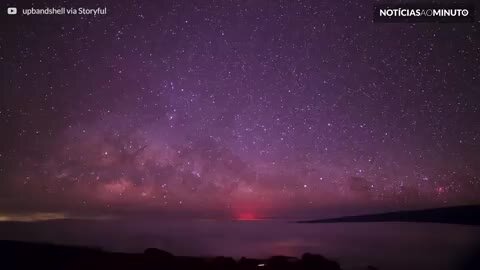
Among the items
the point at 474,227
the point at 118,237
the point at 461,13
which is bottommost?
the point at 474,227

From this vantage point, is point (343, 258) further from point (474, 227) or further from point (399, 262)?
point (474, 227)

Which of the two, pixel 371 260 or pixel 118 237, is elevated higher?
pixel 118 237

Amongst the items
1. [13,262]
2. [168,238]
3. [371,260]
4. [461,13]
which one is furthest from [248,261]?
[168,238]

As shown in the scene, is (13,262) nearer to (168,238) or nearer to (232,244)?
(168,238)

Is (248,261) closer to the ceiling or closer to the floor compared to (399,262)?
closer to the ceiling

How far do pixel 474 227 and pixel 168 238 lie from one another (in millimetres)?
39312

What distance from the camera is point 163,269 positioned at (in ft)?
39.2

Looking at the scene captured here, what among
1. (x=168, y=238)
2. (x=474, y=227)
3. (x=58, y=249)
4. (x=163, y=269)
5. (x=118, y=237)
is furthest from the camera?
(x=474, y=227)

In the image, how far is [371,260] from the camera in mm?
23844

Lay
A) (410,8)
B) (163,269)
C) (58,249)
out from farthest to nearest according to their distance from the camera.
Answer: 1. (58,249)
2. (410,8)
3. (163,269)

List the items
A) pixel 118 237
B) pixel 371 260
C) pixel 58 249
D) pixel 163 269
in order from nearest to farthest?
pixel 163 269
pixel 58 249
pixel 371 260
pixel 118 237

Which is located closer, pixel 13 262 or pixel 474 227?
pixel 13 262

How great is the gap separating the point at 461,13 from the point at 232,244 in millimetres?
23666

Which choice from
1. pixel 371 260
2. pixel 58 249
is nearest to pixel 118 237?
pixel 58 249
